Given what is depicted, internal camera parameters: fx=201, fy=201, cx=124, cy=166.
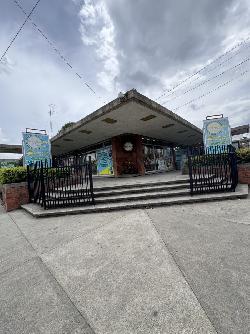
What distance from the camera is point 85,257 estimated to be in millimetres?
3385

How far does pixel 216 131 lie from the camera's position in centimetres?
1110

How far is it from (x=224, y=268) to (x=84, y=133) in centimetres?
1083

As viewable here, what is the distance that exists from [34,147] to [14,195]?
3.02 meters

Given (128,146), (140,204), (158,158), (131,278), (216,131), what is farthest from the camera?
(158,158)

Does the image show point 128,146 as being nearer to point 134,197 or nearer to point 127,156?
point 127,156

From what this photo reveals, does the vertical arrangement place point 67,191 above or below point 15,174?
below

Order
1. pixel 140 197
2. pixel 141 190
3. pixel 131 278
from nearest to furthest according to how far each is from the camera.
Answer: pixel 131 278 < pixel 140 197 < pixel 141 190

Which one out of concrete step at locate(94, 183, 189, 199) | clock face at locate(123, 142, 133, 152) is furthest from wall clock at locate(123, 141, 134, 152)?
concrete step at locate(94, 183, 189, 199)

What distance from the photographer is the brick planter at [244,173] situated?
318 inches

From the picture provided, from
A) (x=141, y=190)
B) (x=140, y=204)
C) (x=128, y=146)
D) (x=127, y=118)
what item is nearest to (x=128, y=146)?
(x=128, y=146)

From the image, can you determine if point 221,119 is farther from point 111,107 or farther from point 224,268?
point 224,268

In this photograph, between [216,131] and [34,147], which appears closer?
[34,147]

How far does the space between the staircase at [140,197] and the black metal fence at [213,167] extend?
304 mm

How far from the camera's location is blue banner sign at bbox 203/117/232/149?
11.0 meters
